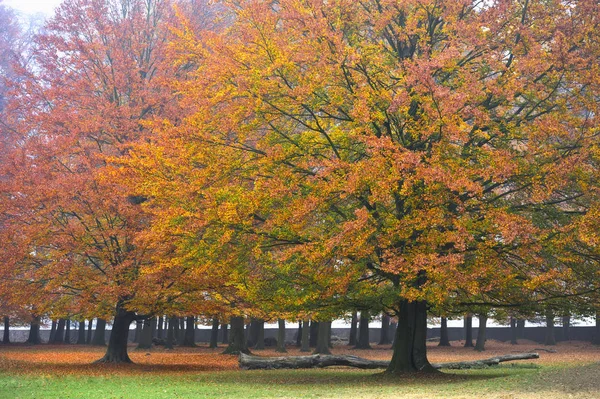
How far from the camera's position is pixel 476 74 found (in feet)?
60.1

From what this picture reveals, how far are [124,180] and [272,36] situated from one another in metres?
6.95

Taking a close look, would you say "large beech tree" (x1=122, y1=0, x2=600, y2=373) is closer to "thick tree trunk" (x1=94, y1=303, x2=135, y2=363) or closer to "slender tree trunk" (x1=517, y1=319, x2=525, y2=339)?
"thick tree trunk" (x1=94, y1=303, x2=135, y2=363)

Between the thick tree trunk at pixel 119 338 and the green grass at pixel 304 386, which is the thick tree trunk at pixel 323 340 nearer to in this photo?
the thick tree trunk at pixel 119 338

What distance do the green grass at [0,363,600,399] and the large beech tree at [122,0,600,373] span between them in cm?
216

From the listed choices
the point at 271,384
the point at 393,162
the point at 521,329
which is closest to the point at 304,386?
the point at 271,384

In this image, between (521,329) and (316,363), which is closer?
(316,363)

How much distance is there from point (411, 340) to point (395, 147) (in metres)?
6.98

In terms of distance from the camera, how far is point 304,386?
18672mm

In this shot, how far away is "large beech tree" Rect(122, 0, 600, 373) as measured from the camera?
53.5 ft

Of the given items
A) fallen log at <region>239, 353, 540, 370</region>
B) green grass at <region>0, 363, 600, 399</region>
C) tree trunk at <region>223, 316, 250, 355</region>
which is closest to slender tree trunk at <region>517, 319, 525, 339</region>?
tree trunk at <region>223, 316, 250, 355</region>

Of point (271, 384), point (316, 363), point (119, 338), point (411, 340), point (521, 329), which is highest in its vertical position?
point (411, 340)

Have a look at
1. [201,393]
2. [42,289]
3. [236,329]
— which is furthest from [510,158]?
[236,329]

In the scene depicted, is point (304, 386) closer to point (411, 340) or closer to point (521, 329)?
point (411, 340)

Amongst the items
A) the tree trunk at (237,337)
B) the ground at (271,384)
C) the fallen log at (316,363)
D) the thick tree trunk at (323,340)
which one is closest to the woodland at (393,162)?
the ground at (271,384)
